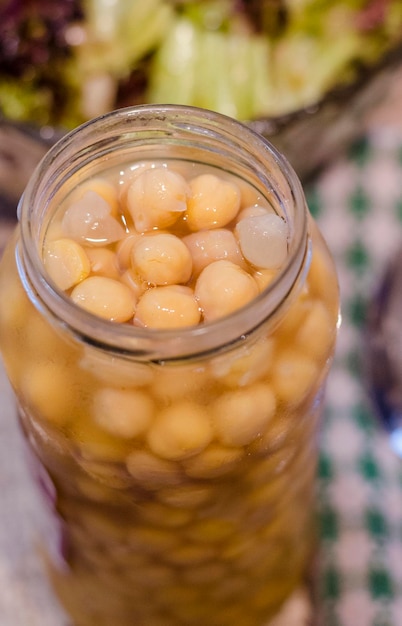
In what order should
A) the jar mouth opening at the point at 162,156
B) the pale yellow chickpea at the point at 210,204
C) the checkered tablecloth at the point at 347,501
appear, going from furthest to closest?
the checkered tablecloth at the point at 347,501, the pale yellow chickpea at the point at 210,204, the jar mouth opening at the point at 162,156

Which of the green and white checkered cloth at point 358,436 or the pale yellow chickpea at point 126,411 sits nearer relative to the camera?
the pale yellow chickpea at point 126,411

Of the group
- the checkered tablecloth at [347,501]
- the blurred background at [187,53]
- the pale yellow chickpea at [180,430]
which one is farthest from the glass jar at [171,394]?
the blurred background at [187,53]

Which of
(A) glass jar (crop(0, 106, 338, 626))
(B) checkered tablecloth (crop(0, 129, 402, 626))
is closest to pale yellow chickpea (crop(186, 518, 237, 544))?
(A) glass jar (crop(0, 106, 338, 626))

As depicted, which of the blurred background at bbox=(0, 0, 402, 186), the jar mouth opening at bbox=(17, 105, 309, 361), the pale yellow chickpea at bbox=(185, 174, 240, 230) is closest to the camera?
the jar mouth opening at bbox=(17, 105, 309, 361)

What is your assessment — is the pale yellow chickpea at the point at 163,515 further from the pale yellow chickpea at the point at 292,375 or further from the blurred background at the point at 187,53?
the blurred background at the point at 187,53

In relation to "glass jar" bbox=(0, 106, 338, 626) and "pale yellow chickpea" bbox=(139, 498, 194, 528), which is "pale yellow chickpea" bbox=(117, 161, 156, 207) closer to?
"glass jar" bbox=(0, 106, 338, 626)

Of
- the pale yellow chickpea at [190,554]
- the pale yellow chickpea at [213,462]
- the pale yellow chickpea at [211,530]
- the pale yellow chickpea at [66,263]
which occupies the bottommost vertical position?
the pale yellow chickpea at [190,554]
